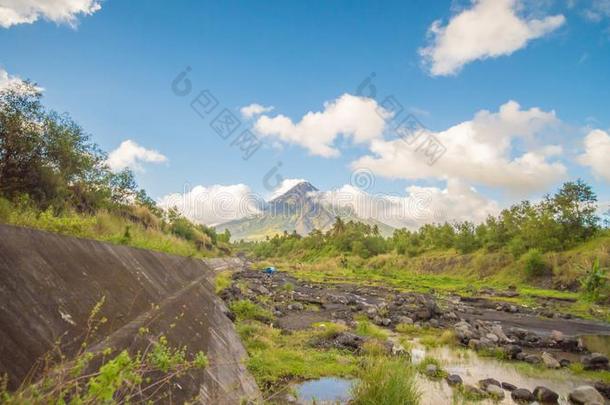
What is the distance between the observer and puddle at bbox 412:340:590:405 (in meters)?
9.77

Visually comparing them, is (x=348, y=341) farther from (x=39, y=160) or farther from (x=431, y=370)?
(x=39, y=160)

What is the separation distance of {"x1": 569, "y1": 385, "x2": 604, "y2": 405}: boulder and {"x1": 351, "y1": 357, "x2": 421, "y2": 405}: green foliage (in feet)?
15.7

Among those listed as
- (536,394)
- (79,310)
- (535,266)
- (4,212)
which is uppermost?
(535,266)

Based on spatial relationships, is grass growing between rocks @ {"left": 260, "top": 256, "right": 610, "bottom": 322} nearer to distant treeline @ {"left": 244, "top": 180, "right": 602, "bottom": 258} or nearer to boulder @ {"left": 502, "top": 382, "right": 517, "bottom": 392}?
distant treeline @ {"left": 244, "top": 180, "right": 602, "bottom": 258}

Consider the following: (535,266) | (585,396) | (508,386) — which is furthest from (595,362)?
(535,266)

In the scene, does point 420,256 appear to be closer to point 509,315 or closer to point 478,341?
point 509,315

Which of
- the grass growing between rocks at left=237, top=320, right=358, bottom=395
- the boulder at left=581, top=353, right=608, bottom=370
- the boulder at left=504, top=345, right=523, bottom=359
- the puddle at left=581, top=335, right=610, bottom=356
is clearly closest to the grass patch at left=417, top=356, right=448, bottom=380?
the grass growing between rocks at left=237, top=320, right=358, bottom=395

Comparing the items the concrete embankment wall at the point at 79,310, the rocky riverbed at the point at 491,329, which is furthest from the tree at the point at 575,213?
the concrete embankment wall at the point at 79,310

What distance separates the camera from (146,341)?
5000 millimetres

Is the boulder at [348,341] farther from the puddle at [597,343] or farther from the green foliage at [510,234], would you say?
the green foliage at [510,234]

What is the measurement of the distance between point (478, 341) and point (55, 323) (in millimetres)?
15885

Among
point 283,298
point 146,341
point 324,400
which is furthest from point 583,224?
point 146,341

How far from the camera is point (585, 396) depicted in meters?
9.70

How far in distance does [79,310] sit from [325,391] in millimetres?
6498
